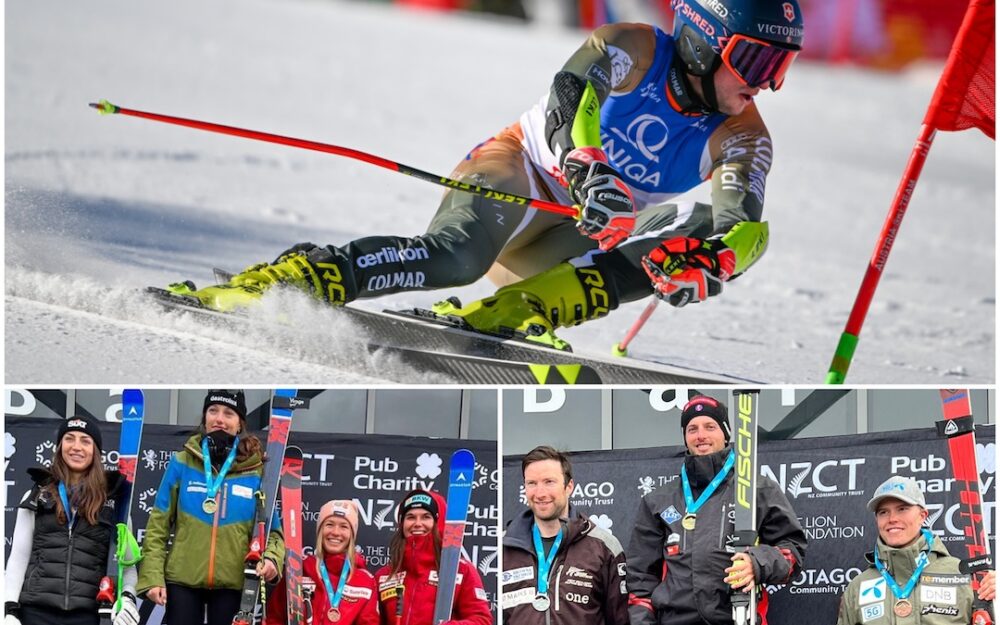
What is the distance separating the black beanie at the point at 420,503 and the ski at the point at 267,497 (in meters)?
0.50

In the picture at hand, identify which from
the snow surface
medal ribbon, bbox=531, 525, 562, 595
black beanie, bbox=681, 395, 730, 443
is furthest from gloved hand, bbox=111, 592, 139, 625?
black beanie, bbox=681, 395, 730, 443

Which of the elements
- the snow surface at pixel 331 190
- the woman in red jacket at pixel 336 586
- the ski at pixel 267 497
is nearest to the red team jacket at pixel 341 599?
the woman in red jacket at pixel 336 586

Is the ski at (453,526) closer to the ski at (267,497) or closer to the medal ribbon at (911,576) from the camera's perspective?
the ski at (267,497)

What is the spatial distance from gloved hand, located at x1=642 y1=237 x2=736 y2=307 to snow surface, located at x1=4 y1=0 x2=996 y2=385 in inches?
17.8

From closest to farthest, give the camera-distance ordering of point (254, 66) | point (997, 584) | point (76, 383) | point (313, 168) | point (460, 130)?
point (997, 584) < point (76, 383) < point (313, 168) < point (460, 130) < point (254, 66)

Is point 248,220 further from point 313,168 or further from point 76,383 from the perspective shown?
point 76,383

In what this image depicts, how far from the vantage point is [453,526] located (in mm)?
5500

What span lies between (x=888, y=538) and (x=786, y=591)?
62 centimetres

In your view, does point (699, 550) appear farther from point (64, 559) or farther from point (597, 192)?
point (64, 559)

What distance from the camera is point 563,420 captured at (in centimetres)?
581

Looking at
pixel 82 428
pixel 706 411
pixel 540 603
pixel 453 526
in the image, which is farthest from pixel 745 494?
pixel 82 428

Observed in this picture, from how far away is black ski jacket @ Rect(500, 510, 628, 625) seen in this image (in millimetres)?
5348

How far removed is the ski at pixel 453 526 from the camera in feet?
17.6

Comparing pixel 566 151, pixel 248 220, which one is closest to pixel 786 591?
pixel 566 151
